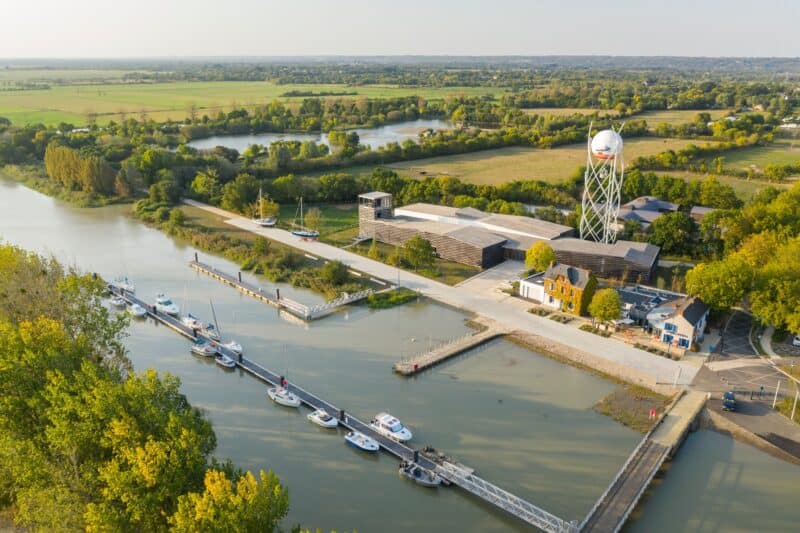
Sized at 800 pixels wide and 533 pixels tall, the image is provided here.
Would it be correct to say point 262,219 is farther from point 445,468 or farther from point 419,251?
point 445,468

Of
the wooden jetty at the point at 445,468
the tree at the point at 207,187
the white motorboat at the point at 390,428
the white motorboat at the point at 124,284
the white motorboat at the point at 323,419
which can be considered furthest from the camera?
the tree at the point at 207,187

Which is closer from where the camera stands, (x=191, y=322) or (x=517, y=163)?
(x=191, y=322)

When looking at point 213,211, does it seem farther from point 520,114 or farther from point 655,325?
point 520,114

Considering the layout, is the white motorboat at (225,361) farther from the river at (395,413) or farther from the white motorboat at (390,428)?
the white motorboat at (390,428)

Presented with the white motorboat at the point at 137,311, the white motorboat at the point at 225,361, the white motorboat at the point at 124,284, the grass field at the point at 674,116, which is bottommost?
the white motorboat at the point at 225,361

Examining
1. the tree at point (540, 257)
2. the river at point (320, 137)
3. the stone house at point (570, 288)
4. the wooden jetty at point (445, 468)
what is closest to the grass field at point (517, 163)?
the river at point (320, 137)

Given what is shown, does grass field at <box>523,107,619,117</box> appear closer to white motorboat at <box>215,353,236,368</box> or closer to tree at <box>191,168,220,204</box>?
tree at <box>191,168,220,204</box>

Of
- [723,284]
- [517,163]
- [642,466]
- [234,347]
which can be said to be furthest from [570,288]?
[517,163]
